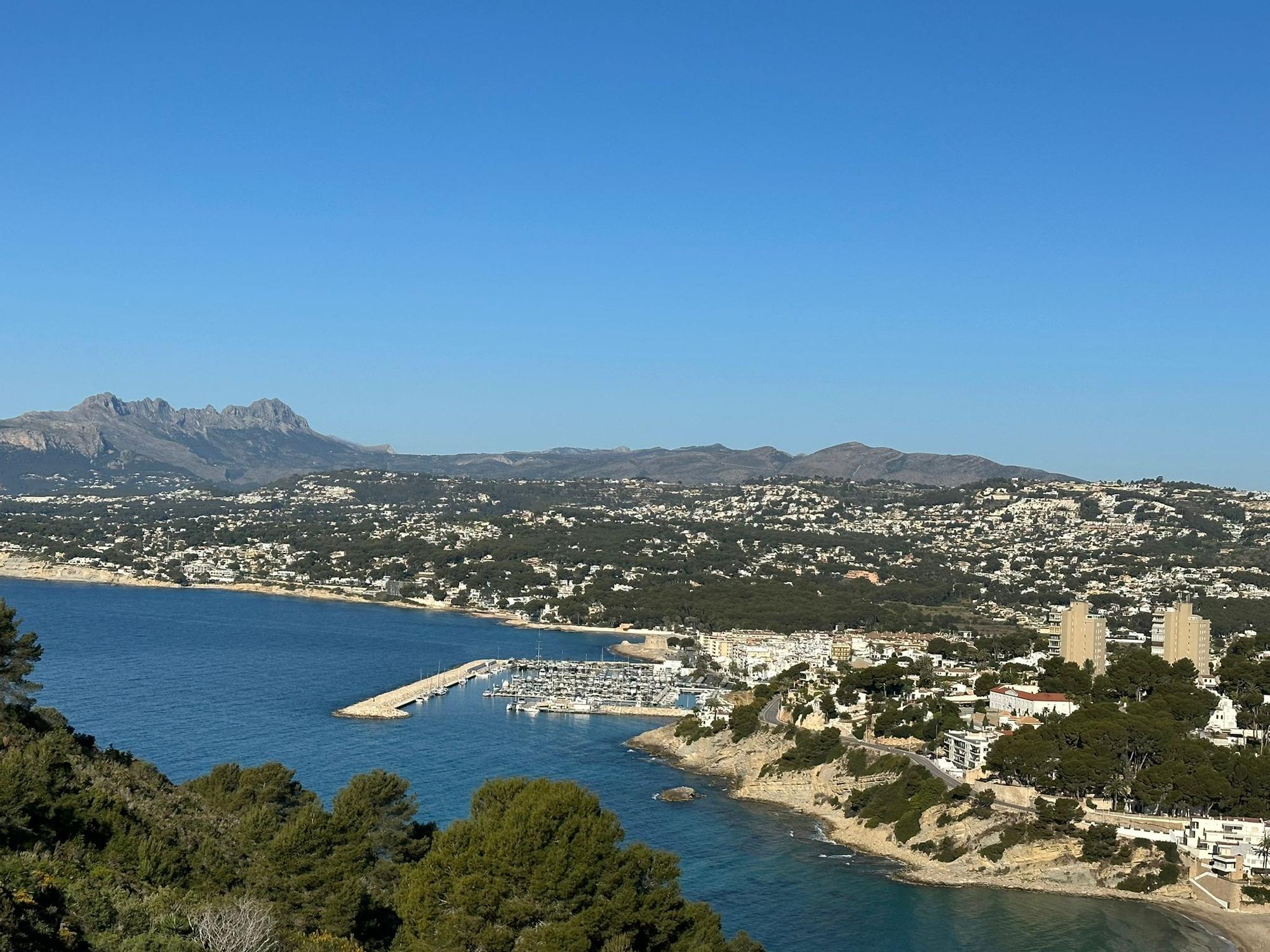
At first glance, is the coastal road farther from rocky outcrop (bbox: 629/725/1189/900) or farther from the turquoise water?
the turquoise water

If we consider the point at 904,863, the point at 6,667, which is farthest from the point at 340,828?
the point at 904,863

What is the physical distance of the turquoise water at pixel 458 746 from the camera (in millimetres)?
20672

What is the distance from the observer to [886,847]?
24922mm

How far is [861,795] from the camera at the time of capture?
89.2ft

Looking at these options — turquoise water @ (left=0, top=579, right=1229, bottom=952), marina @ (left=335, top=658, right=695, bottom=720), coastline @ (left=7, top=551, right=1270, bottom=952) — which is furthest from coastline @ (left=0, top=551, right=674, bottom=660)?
coastline @ (left=7, top=551, right=1270, bottom=952)

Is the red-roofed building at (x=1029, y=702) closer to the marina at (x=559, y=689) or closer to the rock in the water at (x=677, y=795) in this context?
the rock in the water at (x=677, y=795)

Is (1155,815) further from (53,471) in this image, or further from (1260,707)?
(53,471)

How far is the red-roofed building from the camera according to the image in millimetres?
30422

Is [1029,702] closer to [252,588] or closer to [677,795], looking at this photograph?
[677,795]

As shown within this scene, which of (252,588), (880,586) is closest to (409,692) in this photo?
(880,586)

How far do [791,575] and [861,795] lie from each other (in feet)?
171

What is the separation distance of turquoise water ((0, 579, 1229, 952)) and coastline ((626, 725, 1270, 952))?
34 cm

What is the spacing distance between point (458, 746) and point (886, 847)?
1296cm

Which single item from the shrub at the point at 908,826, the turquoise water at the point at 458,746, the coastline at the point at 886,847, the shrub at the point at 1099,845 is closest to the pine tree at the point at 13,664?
the turquoise water at the point at 458,746
